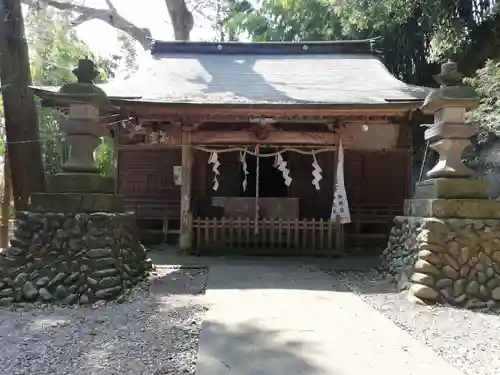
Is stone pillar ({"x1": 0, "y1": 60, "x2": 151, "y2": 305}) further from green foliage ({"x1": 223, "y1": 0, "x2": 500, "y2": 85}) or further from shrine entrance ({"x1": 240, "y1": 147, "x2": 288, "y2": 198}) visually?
green foliage ({"x1": 223, "y1": 0, "x2": 500, "y2": 85})

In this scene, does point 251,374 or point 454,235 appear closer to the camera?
point 251,374

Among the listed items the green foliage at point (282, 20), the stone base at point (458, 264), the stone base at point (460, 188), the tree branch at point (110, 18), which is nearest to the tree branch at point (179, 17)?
the tree branch at point (110, 18)

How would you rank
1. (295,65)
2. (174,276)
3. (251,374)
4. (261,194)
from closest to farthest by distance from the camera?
(251,374) < (174,276) < (261,194) < (295,65)

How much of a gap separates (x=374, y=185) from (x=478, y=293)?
5.41m

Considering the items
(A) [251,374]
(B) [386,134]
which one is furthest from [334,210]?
(A) [251,374]

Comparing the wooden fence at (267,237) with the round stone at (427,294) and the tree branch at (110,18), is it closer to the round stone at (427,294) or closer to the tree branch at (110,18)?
the round stone at (427,294)

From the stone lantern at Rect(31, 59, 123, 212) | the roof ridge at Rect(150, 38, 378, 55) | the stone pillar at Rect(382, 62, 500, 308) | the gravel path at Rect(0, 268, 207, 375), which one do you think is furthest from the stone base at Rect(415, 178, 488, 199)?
the roof ridge at Rect(150, 38, 378, 55)

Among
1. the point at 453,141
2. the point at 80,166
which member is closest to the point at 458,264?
the point at 453,141

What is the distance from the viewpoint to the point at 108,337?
4262 mm

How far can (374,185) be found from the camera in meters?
10.8

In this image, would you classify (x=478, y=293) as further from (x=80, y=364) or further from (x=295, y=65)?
(x=295, y=65)

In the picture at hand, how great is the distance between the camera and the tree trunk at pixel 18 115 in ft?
23.7

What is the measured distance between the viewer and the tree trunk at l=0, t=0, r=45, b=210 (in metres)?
7.21

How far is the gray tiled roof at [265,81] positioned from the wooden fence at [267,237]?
90.2 inches
